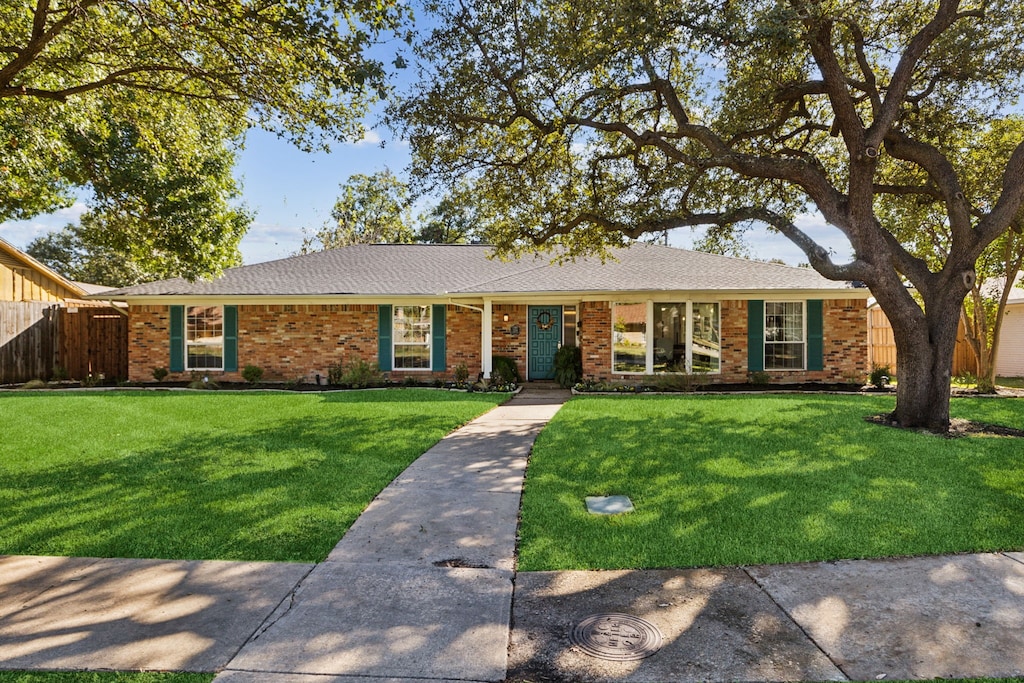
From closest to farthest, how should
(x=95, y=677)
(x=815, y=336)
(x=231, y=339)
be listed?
1. (x=95, y=677)
2. (x=815, y=336)
3. (x=231, y=339)

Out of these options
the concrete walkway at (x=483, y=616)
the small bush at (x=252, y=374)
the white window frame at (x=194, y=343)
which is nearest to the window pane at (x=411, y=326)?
the small bush at (x=252, y=374)

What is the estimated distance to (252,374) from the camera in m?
15.5

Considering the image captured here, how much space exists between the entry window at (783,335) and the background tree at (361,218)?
2508 cm

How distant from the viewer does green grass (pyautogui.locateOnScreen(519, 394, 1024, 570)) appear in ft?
14.6

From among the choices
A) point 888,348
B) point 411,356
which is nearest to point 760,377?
point 888,348

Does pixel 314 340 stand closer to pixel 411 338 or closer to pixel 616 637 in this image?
pixel 411 338

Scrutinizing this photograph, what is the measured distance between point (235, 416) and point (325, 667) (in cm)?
821

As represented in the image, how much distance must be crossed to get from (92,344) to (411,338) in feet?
29.9

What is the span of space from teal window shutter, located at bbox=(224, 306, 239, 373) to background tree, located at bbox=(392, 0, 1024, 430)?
7.89m

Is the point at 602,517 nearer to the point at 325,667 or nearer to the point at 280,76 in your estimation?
the point at 325,667

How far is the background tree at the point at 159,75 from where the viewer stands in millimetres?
6414

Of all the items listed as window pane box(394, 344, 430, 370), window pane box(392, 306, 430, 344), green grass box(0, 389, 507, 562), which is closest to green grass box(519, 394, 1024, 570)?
green grass box(0, 389, 507, 562)

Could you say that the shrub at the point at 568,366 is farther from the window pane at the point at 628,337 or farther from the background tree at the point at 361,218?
the background tree at the point at 361,218

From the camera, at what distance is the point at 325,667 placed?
9.66 feet
